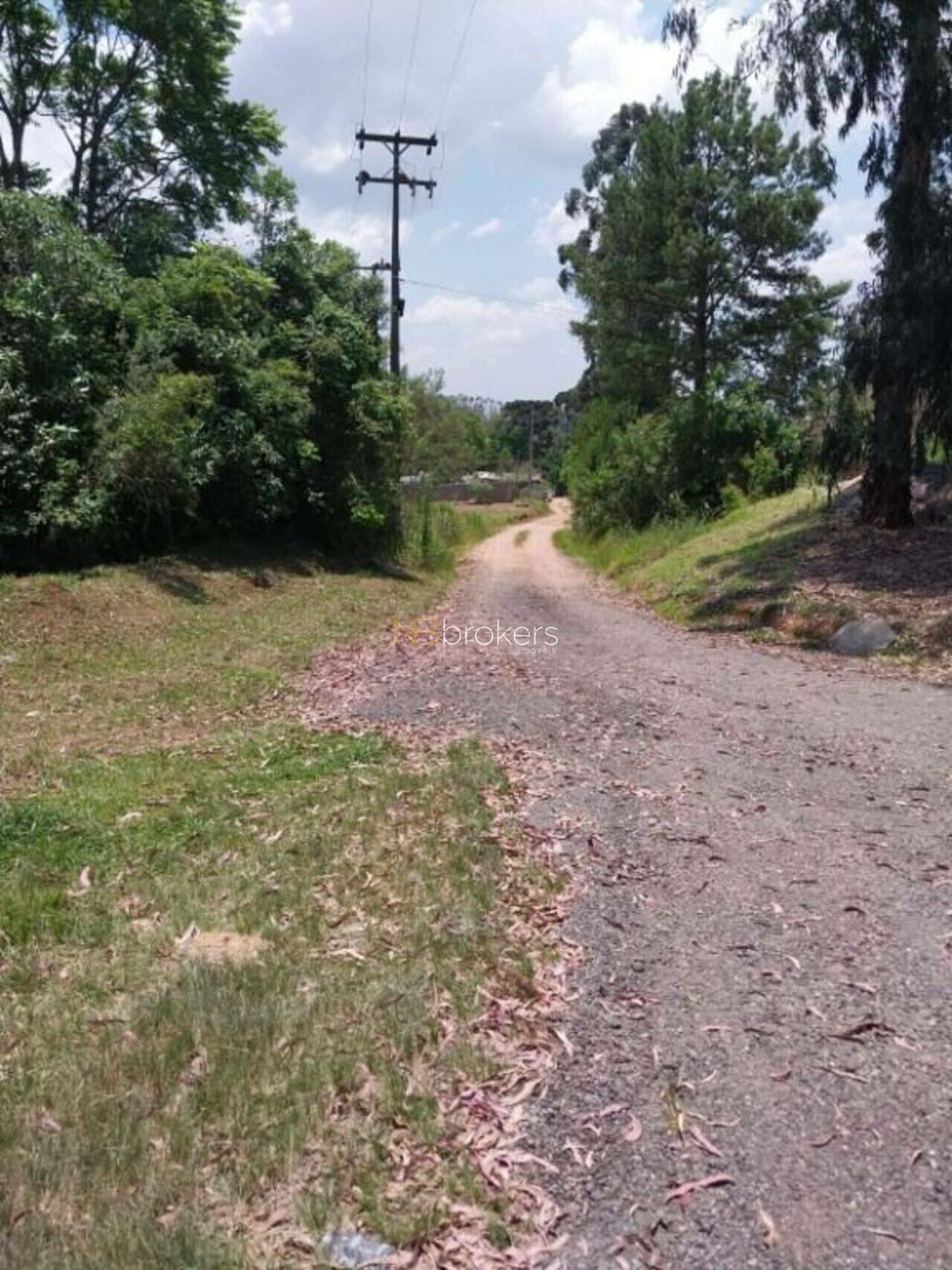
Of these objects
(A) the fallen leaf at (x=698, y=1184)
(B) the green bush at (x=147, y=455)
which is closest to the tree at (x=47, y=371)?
(B) the green bush at (x=147, y=455)

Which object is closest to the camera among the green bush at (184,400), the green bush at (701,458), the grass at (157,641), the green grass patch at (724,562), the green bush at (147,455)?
the grass at (157,641)

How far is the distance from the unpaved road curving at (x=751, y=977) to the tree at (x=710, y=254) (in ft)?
70.0

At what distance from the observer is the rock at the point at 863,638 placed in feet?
34.2

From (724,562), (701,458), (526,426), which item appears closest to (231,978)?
(724,562)

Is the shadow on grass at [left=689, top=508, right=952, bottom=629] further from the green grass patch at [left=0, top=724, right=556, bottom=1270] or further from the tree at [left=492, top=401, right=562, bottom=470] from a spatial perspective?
the tree at [left=492, top=401, right=562, bottom=470]

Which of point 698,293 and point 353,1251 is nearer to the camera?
point 353,1251

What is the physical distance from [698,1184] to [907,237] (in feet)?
42.1

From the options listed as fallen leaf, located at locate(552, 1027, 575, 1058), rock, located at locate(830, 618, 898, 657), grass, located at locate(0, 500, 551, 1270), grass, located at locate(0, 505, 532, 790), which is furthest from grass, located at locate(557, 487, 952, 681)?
fallen leaf, located at locate(552, 1027, 575, 1058)

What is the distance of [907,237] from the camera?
12.6 meters

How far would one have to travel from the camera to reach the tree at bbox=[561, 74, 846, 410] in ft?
90.4

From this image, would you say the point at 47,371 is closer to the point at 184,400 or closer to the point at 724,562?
the point at 184,400

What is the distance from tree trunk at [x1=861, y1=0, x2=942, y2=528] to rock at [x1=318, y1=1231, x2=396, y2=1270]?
1249 cm

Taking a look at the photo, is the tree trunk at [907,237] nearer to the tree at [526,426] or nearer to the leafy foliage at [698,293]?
the leafy foliage at [698,293]

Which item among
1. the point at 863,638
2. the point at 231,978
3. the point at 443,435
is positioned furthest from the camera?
the point at 443,435
